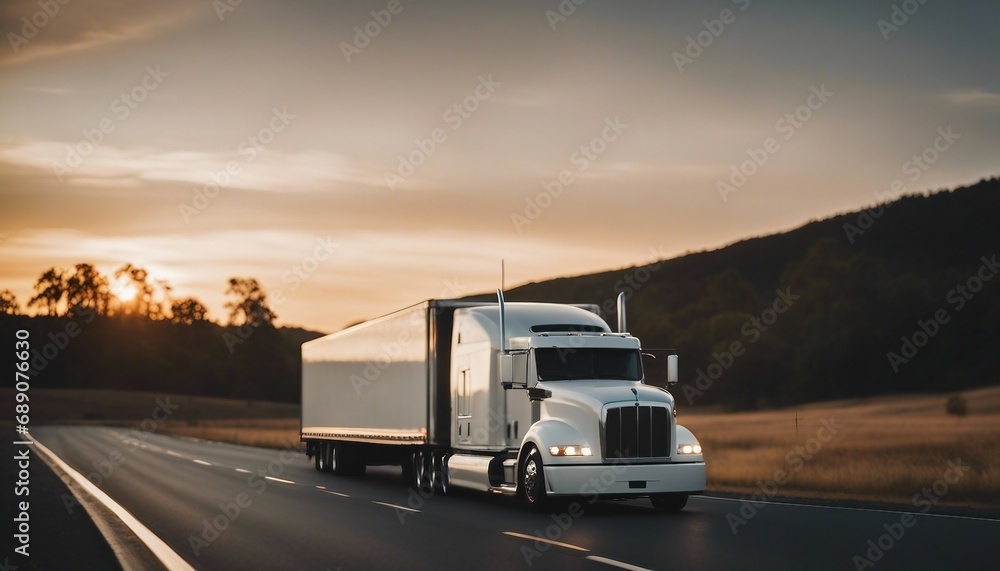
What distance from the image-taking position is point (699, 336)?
4779 inches

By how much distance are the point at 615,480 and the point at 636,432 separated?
0.80 metres

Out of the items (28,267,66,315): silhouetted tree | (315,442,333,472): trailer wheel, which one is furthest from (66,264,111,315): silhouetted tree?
(315,442,333,472): trailer wheel

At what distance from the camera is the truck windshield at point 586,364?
19047mm

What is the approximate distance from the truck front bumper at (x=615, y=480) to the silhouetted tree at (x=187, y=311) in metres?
152

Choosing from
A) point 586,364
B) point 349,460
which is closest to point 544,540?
point 586,364

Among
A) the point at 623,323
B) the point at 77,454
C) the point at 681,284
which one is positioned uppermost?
the point at 681,284

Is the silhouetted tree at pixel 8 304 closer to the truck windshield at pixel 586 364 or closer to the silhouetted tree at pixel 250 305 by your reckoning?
the silhouetted tree at pixel 250 305

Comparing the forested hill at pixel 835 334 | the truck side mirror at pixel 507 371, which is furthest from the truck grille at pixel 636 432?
the forested hill at pixel 835 334

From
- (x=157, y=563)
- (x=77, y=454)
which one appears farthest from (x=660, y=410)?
(x=77, y=454)

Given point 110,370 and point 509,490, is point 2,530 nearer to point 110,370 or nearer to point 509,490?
point 509,490

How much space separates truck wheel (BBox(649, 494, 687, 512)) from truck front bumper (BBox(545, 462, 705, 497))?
A: 0.44m

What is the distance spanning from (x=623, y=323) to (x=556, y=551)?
7.96 m

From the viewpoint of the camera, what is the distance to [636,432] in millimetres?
17406

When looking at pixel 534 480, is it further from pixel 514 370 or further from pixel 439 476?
pixel 439 476
